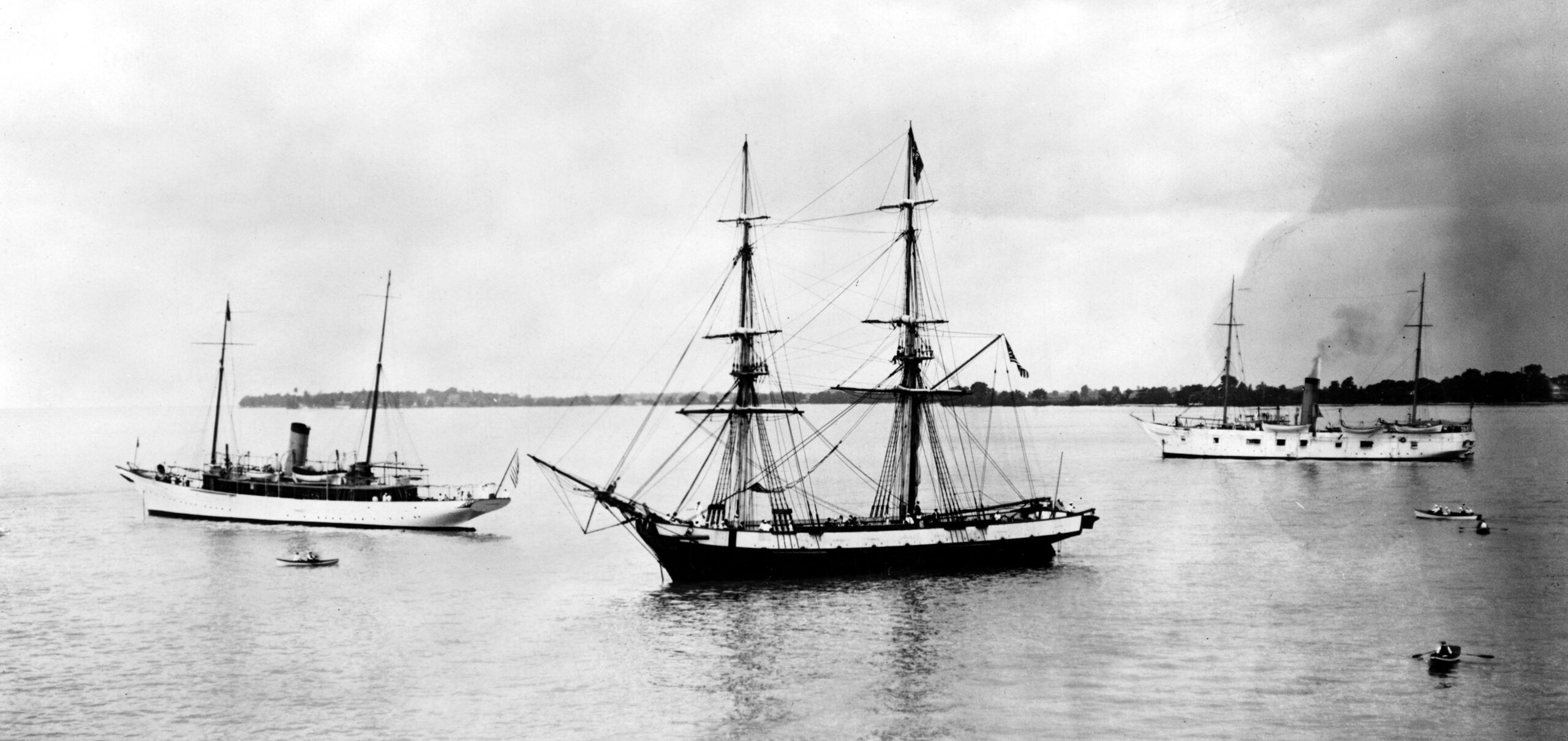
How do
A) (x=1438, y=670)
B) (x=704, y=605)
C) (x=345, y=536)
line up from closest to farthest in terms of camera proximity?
(x=1438, y=670) → (x=704, y=605) → (x=345, y=536)

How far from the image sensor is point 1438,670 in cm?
3769

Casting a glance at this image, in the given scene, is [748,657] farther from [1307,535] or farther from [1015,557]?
[1307,535]

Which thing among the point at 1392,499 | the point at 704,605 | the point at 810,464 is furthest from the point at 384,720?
the point at 810,464

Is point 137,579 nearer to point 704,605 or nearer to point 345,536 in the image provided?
point 345,536

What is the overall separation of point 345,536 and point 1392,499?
236ft

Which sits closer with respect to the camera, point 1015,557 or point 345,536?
point 1015,557

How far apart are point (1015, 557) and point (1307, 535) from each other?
2083 centimetres

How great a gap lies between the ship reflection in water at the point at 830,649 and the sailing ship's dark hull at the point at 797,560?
94 cm

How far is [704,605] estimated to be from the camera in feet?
162

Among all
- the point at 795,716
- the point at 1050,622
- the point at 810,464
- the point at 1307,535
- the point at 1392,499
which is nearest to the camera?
the point at 795,716

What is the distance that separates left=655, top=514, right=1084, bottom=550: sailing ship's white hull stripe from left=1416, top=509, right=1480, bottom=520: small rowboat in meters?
30.9

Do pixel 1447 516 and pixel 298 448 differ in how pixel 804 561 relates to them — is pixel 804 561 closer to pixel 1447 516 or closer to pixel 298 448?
pixel 1447 516

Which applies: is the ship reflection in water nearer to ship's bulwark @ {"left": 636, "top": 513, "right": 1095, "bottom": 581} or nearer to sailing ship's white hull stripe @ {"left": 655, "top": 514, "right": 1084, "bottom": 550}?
ship's bulwark @ {"left": 636, "top": 513, "right": 1095, "bottom": 581}

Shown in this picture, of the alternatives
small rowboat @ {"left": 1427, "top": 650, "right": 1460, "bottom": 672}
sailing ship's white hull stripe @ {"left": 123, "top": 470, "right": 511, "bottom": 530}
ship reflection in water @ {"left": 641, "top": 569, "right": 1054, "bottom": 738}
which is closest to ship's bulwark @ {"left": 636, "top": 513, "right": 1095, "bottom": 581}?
ship reflection in water @ {"left": 641, "top": 569, "right": 1054, "bottom": 738}
